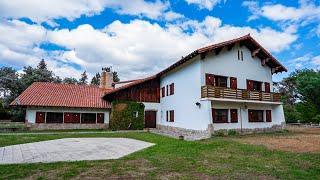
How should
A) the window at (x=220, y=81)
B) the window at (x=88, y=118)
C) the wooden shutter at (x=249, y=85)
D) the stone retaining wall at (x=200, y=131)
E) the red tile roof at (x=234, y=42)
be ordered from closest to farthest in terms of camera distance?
the stone retaining wall at (x=200, y=131) < the red tile roof at (x=234, y=42) < the window at (x=220, y=81) < the wooden shutter at (x=249, y=85) < the window at (x=88, y=118)

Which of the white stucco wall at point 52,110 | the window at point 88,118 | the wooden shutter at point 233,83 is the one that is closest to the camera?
the wooden shutter at point 233,83

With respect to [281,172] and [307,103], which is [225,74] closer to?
[281,172]

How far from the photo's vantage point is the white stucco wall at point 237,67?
2217 cm

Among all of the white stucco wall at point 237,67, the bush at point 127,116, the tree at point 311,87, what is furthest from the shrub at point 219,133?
the tree at point 311,87

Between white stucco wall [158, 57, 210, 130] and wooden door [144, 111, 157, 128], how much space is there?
6.13 ft

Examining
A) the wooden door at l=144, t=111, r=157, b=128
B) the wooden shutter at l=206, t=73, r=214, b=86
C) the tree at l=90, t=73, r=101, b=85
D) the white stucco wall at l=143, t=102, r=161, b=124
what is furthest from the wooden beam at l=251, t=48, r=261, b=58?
the tree at l=90, t=73, r=101, b=85

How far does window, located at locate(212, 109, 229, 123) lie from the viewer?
21.4 metres

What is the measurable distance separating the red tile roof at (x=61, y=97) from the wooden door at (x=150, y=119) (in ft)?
14.7

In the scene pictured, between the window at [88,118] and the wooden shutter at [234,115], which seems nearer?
the wooden shutter at [234,115]

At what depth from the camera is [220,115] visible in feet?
71.7

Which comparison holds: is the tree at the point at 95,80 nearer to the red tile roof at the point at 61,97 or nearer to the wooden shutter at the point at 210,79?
the red tile roof at the point at 61,97

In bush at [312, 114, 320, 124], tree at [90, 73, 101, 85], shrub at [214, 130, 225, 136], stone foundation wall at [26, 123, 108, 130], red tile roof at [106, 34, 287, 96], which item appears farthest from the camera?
tree at [90, 73, 101, 85]

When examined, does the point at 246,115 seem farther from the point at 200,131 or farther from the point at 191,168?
the point at 191,168

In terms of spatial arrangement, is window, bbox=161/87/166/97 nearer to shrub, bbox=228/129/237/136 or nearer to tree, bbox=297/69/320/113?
shrub, bbox=228/129/237/136
